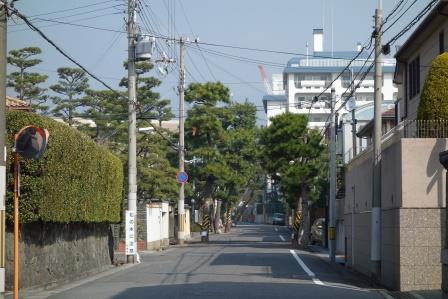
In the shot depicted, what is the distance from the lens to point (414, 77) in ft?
104

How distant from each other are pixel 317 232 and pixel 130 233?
25480 mm

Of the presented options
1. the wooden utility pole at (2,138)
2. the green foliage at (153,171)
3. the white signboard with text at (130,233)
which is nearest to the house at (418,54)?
the white signboard with text at (130,233)

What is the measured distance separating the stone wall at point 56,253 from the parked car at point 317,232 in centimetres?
2716

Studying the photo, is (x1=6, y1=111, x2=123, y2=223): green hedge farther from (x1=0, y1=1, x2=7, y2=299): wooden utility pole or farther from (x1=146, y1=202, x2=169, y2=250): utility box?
(x1=146, y1=202, x2=169, y2=250): utility box

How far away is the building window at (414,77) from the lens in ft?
101

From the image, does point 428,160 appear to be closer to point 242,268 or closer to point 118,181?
point 242,268

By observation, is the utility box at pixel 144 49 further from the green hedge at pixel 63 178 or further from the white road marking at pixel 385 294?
the white road marking at pixel 385 294

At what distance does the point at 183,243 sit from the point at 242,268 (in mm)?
28156

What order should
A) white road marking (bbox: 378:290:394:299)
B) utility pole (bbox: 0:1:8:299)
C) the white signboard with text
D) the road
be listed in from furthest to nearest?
the white signboard with text < white road marking (bbox: 378:290:394:299) < the road < utility pole (bbox: 0:1:8:299)

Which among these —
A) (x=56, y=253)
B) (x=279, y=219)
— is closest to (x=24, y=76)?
(x=56, y=253)

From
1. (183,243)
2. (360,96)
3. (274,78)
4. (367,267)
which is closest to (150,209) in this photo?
(183,243)

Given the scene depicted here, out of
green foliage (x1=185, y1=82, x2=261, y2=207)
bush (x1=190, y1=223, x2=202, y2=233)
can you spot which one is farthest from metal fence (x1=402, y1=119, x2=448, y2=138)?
bush (x1=190, y1=223, x2=202, y2=233)

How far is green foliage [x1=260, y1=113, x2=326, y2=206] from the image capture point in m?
49.5

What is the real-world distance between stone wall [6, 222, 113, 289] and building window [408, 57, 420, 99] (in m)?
13.6
